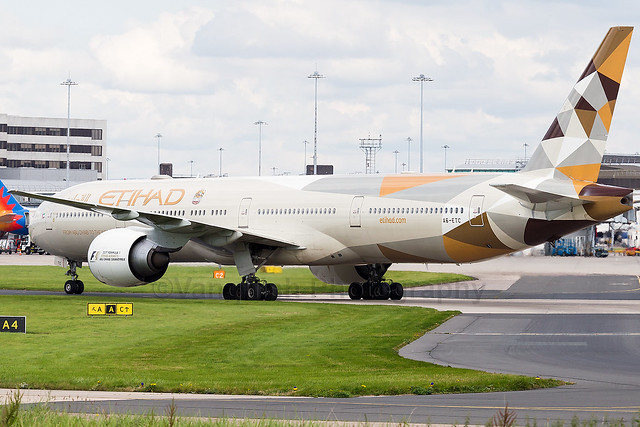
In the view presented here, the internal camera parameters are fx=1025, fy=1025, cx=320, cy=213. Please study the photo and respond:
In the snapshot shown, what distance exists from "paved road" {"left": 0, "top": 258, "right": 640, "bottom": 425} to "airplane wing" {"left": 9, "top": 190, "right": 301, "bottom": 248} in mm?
3628

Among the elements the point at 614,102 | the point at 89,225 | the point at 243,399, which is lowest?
the point at 243,399

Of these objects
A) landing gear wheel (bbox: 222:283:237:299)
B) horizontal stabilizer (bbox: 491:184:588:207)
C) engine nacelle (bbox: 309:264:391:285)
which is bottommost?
landing gear wheel (bbox: 222:283:237:299)

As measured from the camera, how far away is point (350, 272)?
40875mm

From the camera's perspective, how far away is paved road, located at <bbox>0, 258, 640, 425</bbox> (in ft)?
45.4

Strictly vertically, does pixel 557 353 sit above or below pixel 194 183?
below

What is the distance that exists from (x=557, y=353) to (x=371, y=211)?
15.7 meters

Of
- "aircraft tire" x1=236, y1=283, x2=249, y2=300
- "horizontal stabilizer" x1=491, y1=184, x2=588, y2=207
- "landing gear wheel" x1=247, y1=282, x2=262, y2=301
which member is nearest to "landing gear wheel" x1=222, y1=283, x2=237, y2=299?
"aircraft tire" x1=236, y1=283, x2=249, y2=300

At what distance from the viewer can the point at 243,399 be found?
15469mm

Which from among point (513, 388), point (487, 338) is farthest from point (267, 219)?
point (513, 388)

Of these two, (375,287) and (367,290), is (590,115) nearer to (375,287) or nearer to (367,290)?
(375,287)

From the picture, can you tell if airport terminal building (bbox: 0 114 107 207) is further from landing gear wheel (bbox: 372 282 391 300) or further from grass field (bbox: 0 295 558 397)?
grass field (bbox: 0 295 558 397)

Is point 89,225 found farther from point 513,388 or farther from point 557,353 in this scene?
point 513,388

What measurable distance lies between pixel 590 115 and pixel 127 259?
16444mm

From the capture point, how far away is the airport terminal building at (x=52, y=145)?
155 m
